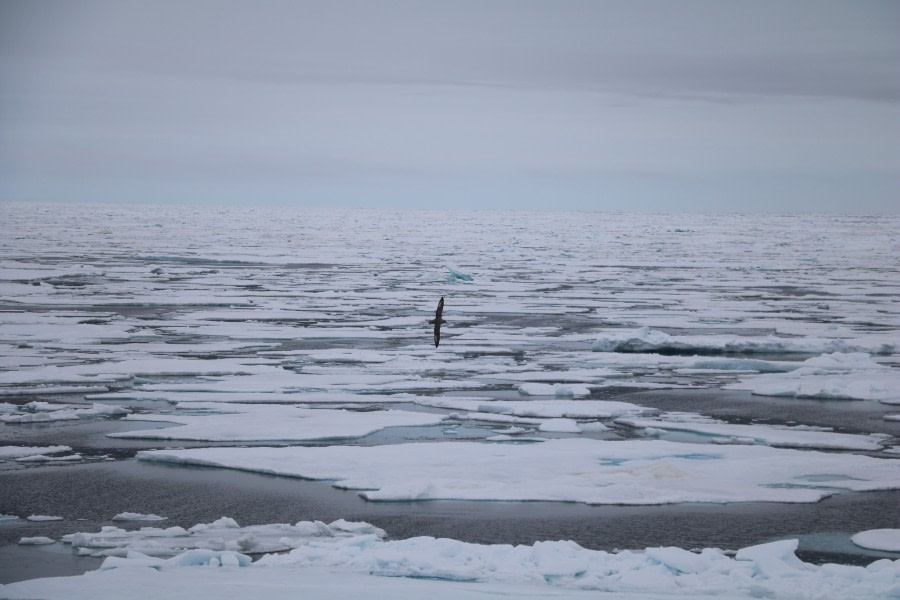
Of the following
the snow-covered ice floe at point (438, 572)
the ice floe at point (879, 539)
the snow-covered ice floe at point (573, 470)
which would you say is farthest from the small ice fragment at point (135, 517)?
the ice floe at point (879, 539)

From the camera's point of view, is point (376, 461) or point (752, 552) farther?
point (376, 461)

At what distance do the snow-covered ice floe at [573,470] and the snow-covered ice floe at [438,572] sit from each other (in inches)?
44.2

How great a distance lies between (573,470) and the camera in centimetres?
680

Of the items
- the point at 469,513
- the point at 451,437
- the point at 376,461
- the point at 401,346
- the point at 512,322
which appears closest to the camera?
the point at 469,513

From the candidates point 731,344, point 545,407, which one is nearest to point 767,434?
point 545,407

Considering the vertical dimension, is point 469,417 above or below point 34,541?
above

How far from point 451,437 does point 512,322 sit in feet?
26.3

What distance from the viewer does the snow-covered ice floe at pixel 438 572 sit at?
14.7 feet

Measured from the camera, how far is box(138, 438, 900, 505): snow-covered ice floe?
6273 millimetres

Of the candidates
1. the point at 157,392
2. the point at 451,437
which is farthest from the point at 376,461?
the point at 157,392

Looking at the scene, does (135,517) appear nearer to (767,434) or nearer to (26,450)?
(26,450)

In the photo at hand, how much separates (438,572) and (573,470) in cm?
220

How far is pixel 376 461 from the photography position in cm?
699

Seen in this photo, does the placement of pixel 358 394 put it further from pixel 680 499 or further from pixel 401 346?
pixel 680 499
